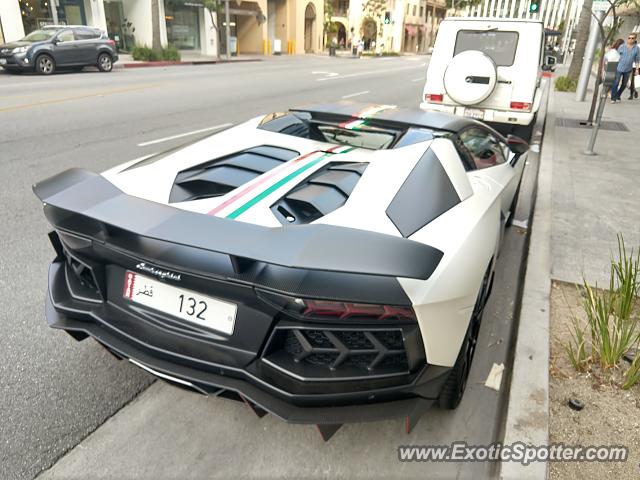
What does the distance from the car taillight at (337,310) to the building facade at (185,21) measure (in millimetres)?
26658

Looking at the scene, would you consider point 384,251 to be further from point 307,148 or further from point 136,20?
point 136,20

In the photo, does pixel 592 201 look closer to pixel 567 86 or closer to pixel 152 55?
pixel 567 86

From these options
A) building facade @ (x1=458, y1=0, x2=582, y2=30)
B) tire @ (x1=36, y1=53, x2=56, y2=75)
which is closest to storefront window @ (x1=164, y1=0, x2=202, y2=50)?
tire @ (x1=36, y1=53, x2=56, y2=75)

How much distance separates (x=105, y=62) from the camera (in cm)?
1948

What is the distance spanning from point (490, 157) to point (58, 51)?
60.6 feet

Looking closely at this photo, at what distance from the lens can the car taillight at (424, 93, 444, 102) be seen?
9352mm

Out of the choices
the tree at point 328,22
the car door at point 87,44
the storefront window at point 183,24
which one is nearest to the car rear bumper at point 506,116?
the car door at point 87,44

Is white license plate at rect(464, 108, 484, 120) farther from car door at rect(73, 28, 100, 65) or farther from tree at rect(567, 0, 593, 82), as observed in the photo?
car door at rect(73, 28, 100, 65)

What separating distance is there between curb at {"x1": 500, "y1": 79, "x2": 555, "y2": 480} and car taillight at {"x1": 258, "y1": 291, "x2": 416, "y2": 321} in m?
1.04

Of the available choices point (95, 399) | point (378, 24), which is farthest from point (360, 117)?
point (378, 24)

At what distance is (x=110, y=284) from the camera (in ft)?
7.53

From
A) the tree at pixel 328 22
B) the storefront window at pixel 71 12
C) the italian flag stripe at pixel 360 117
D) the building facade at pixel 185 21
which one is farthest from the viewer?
the tree at pixel 328 22

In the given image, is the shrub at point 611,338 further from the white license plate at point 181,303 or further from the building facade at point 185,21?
the building facade at point 185,21

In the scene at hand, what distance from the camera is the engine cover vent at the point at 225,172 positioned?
8.14ft
